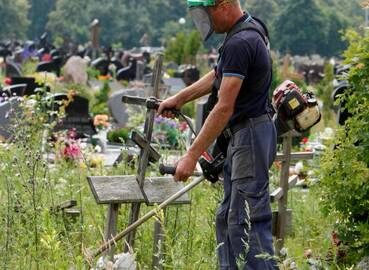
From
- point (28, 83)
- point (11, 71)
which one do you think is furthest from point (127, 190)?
point (11, 71)

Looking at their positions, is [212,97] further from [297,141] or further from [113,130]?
[113,130]

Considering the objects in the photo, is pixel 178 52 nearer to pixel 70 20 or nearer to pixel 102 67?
pixel 102 67

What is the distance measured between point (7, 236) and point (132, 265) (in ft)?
3.29

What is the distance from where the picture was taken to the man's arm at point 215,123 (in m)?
5.12

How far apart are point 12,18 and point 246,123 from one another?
93.7 meters

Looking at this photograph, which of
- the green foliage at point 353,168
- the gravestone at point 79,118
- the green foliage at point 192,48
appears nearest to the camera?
the green foliage at point 353,168

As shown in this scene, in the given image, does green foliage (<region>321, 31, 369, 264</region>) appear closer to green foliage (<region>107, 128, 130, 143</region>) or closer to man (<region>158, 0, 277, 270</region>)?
man (<region>158, 0, 277, 270</region>)

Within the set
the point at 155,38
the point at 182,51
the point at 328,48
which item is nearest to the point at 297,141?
the point at 182,51

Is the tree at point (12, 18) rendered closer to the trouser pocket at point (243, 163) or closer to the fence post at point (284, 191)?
the fence post at point (284, 191)

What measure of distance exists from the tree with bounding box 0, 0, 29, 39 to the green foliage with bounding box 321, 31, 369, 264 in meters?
90.3

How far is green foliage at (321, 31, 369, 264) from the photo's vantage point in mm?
6047

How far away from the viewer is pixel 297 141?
15000mm

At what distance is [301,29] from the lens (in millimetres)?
88625

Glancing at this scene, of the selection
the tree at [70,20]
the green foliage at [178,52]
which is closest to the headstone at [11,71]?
the green foliage at [178,52]
